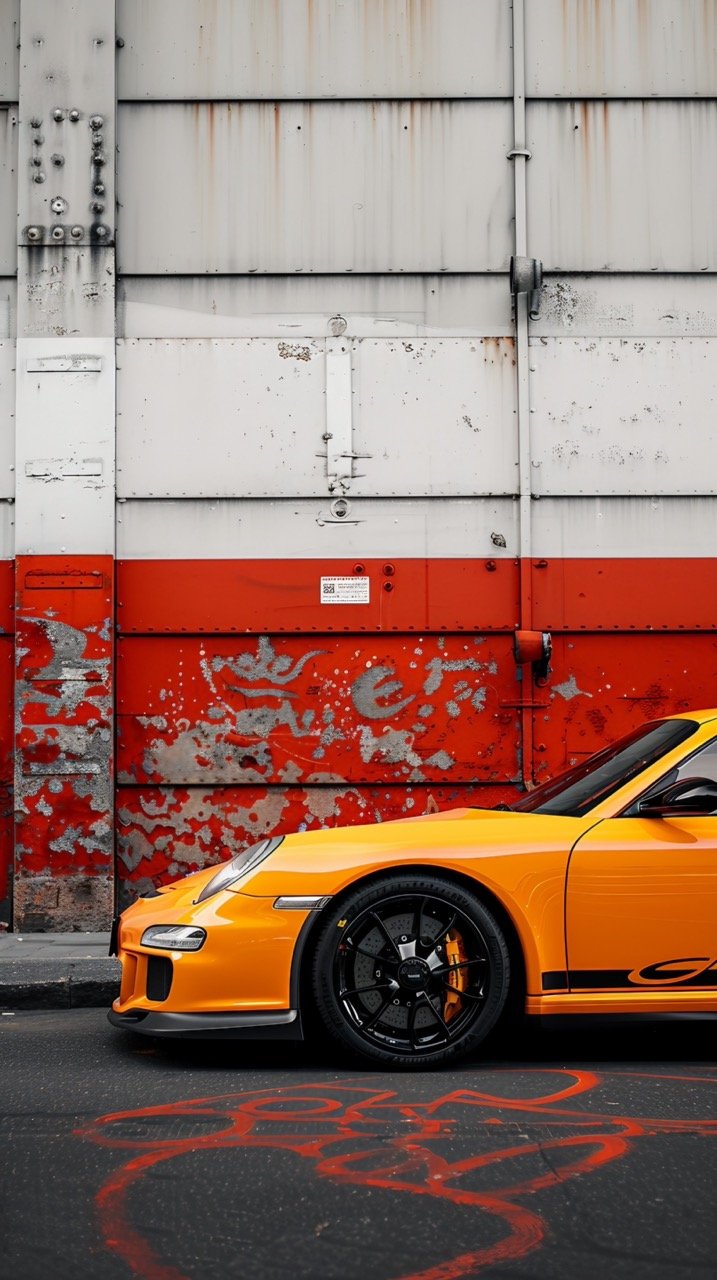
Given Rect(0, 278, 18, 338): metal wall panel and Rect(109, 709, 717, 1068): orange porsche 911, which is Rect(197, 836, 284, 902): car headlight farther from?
Rect(0, 278, 18, 338): metal wall panel

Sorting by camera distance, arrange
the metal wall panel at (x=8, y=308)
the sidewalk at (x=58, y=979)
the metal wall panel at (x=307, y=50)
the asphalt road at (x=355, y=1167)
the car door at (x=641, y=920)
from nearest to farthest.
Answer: the asphalt road at (x=355, y=1167), the car door at (x=641, y=920), the sidewalk at (x=58, y=979), the metal wall panel at (x=8, y=308), the metal wall panel at (x=307, y=50)

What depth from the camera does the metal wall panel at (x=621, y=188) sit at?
9227 millimetres

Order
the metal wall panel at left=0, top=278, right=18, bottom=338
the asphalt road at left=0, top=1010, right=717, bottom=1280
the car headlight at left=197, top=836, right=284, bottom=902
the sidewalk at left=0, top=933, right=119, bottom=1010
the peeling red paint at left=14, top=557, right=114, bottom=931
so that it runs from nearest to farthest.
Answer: the asphalt road at left=0, top=1010, right=717, bottom=1280 < the car headlight at left=197, top=836, right=284, bottom=902 < the sidewalk at left=0, top=933, right=119, bottom=1010 < the peeling red paint at left=14, top=557, right=114, bottom=931 < the metal wall panel at left=0, top=278, right=18, bottom=338

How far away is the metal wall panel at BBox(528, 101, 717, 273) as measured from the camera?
923cm

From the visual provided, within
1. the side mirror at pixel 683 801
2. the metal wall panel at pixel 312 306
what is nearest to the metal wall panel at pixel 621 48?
the metal wall panel at pixel 312 306

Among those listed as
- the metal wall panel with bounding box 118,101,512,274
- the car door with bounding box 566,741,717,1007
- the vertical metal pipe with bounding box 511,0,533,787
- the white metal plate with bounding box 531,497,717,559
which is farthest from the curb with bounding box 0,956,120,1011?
the metal wall panel with bounding box 118,101,512,274

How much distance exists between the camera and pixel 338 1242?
9.68 feet

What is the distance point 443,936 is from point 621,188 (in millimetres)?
6351

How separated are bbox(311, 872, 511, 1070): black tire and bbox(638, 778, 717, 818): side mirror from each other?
68cm

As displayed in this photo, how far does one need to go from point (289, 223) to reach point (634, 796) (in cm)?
568

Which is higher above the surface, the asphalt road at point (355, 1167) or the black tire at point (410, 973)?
the black tire at point (410, 973)

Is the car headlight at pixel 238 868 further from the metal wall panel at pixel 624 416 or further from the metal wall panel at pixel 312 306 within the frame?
the metal wall panel at pixel 312 306

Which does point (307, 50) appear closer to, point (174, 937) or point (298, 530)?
point (298, 530)

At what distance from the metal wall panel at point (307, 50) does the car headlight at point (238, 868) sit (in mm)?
6196
